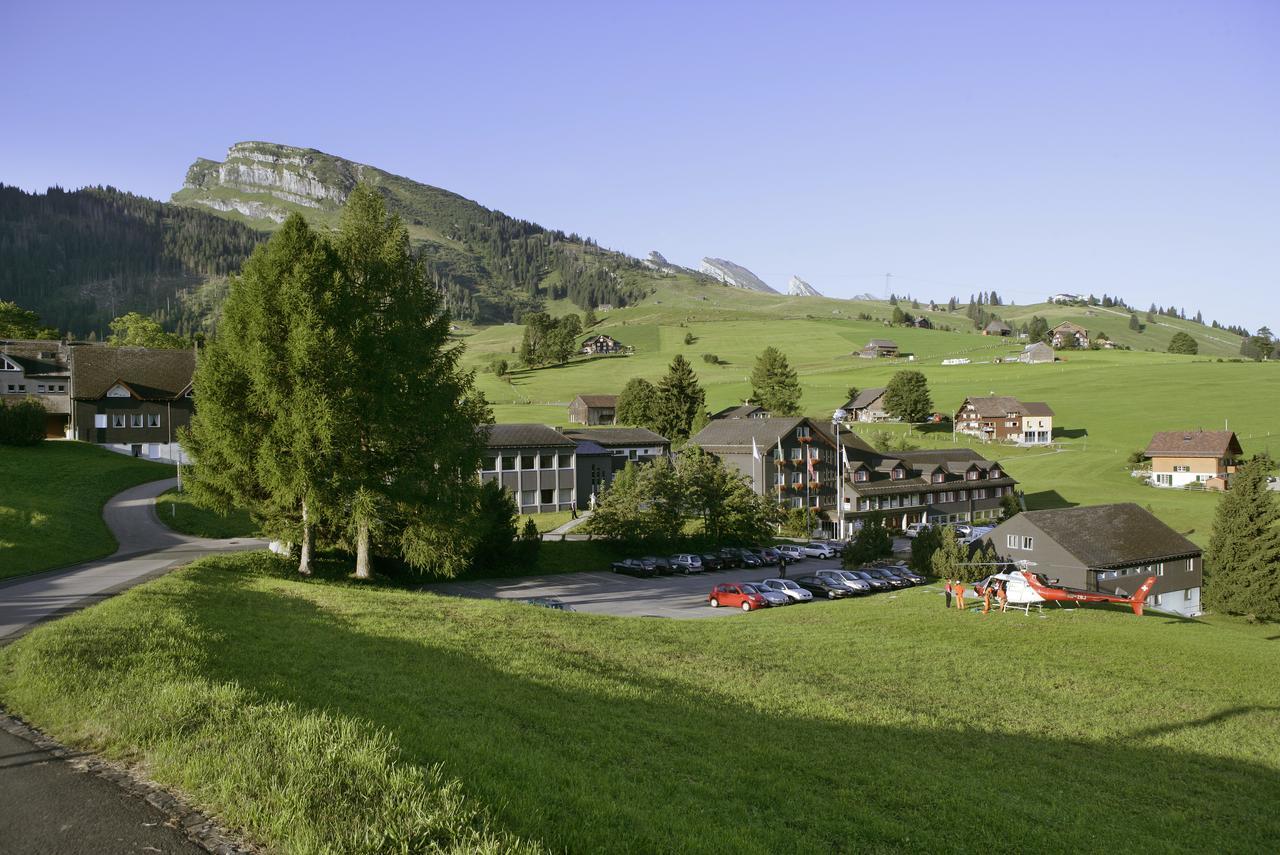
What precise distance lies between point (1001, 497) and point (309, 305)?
8058 cm

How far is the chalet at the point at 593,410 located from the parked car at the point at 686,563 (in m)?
75.3

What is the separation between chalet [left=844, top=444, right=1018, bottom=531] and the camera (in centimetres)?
7881

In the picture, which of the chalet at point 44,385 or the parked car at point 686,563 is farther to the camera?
the chalet at point 44,385

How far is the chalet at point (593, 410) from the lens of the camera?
128m

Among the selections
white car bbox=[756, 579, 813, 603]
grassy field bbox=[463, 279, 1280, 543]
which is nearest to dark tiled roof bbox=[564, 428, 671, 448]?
grassy field bbox=[463, 279, 1280, 543]

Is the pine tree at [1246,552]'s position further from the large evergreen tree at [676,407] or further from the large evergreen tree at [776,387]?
the large evergreen tree at [776,387]

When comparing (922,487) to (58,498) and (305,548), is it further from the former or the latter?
(58,498)

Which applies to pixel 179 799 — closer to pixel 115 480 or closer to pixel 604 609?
pixel 604 609

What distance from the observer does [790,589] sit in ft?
136

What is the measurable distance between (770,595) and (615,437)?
4507 centimetres

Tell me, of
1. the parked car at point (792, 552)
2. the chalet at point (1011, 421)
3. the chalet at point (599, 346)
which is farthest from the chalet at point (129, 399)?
the chalet at point (599, 346)

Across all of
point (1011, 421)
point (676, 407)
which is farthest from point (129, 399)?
point (1011, 421)

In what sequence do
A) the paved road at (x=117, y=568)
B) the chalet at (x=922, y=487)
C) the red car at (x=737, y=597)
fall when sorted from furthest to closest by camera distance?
the chalet at (x=922, y=487)
the red car at (x=737, y=597)
the paved road at (x=117, y=568)

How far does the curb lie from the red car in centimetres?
3193
